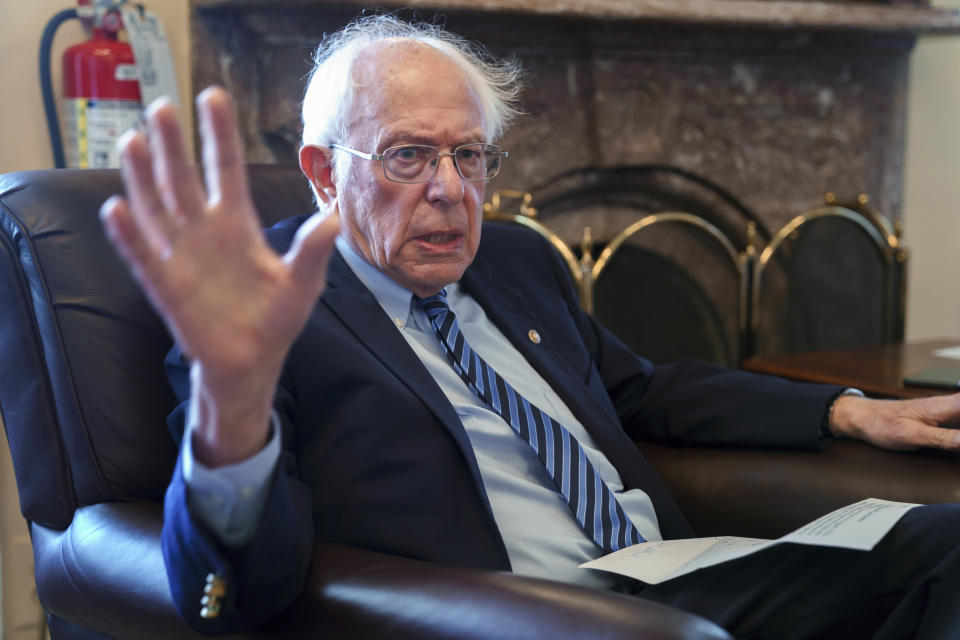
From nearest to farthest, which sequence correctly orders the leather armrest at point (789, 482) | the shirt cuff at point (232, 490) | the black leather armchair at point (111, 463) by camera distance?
the shirt cuff at point (232, 490)
the black leather armchair at point (111, 463)
the leather armrest at point (789, 482)

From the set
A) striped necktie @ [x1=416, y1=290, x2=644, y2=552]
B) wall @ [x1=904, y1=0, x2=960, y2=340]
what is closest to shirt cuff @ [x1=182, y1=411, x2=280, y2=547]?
striped necktie @ [x1=416, y1=290, x2=644, y2=552]

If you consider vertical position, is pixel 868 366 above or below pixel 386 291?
below

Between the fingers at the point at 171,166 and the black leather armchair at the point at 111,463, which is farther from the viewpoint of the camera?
the black leather armchair at the point at 111,463

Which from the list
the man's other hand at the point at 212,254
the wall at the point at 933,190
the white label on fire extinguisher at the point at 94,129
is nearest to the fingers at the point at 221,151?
the man's other hand at the point at 212,254

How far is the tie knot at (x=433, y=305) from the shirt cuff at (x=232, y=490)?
0.48 meters

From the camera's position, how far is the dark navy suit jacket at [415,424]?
2.74 ft

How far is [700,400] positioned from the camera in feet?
4.74

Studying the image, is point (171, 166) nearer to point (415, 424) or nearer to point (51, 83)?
point (415, 424)

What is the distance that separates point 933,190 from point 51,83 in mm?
2546

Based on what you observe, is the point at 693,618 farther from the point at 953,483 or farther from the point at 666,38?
the point at 666,38

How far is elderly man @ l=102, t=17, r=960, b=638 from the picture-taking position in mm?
700

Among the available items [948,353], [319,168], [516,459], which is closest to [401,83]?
[319,168]

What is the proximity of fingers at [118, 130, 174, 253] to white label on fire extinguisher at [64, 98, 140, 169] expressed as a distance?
3.97 ft

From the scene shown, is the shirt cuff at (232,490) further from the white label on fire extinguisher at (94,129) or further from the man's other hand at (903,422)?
the white label on fire extinguisher at (94,129)
